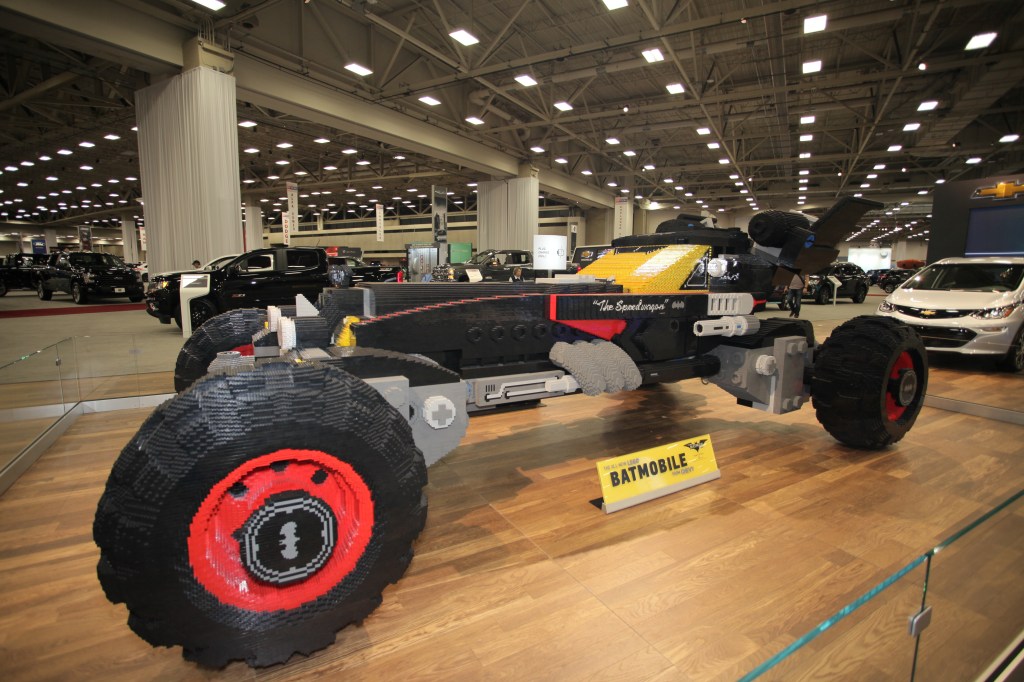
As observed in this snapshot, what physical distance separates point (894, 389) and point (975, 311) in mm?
4730

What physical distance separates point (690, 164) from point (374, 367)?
2289 centimetres

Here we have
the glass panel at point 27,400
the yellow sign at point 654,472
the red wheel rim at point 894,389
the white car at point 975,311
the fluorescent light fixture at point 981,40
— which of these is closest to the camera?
the yellow sign at point 654,472

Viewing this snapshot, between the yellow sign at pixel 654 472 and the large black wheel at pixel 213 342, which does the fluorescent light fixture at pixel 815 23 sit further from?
the large black wheel at pixel 213 342

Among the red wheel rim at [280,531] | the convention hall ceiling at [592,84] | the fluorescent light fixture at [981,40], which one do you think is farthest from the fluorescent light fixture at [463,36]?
the red wheel rim at [280,531]

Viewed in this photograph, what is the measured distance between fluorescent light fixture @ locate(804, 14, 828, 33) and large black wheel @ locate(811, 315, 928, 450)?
7470 millimetres

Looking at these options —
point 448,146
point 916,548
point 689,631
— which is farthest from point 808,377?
point 448,146

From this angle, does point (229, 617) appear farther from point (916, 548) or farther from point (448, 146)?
point (448, 146)

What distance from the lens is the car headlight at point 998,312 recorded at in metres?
6.91

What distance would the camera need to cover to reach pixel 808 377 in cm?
407

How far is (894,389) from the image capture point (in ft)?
12.5

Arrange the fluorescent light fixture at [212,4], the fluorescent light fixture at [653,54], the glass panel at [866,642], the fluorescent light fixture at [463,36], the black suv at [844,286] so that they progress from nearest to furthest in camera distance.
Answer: the glass panel at [866,642] < the fluorescent light fixture at [212,4] < the fluorescent light fixture at [463,36] < the fluorescent light fixture at [653,54] < the black suv at [844,286]

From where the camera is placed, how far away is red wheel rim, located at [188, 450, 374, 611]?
155cm

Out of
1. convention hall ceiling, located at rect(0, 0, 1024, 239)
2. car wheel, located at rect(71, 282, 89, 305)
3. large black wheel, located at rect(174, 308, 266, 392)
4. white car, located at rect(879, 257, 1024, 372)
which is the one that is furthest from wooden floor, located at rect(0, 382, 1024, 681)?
car wheel, located at rect(71, 282, 89, 305)

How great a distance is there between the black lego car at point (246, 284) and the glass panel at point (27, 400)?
5033mm
